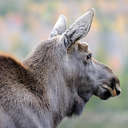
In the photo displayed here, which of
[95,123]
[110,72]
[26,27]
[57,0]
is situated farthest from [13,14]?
[110,72]

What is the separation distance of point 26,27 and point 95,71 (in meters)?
88.9

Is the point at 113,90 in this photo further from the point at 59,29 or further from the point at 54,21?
the point at 54,21

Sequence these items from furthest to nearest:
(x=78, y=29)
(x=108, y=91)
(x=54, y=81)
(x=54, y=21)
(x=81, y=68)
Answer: (x=54, y=21) → (x=108, y=91) → (x=81, y=68) → (x=54, y=81) → (x=78, y=29)

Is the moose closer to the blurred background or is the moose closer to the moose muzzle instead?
the moose muzzle

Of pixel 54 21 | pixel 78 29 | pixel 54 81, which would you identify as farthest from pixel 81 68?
pixel 54 21

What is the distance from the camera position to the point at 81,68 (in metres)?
10.9

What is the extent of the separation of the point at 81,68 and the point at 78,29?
0.75 meters

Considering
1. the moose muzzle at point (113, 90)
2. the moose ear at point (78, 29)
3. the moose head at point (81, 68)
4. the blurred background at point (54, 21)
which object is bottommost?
the blurred background at point (54, 21)

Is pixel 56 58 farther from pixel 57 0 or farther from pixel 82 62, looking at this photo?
pixel 57 0

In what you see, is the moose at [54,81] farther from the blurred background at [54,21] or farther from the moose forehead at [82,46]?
the blurred background at [54,21]

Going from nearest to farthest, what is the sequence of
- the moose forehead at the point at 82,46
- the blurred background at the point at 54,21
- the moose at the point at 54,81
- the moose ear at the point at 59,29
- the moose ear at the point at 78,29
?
1. the moose at the point at 54,81
2. the moose ear at the point at 78,29
3. the moose forehead at the point at 82,46
4. the moose ear at the point at 59,29
5. the blurred background at the point at 54,21

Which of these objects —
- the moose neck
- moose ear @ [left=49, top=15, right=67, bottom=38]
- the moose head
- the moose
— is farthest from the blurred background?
the moose neck

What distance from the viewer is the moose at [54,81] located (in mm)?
9883

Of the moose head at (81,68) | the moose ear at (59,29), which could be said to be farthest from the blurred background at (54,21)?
the moose head at (81,68)
